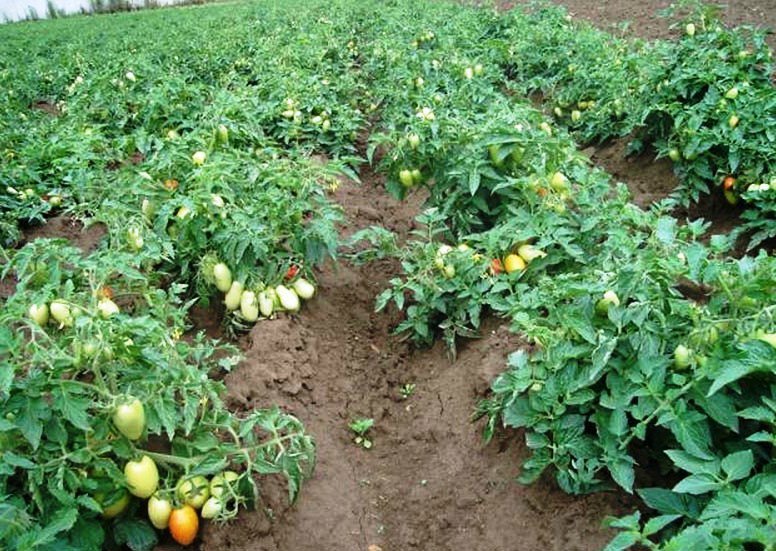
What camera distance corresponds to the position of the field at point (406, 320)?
189 centimetres

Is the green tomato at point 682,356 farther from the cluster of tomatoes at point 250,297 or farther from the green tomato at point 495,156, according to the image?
the cluster of tomatoes at point 250,297

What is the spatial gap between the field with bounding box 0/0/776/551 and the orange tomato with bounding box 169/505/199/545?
0.03m

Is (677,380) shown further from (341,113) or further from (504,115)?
(341,113)

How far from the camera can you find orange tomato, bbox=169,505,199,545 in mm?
2053

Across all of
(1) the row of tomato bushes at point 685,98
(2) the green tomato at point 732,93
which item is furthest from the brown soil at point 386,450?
(2) the green tomato at point 732,93

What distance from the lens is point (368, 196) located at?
4.76 meters

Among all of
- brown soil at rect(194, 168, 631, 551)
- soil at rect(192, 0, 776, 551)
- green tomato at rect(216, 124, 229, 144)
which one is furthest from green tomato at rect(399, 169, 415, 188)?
green tomato at rect(216, 124, 229, 144)

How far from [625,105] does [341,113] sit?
1988 mm

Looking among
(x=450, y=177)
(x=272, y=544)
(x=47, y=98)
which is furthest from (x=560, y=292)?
(x=47, y=98)

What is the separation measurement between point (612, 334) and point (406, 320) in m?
1.35

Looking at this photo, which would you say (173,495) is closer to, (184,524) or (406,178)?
(184,524)

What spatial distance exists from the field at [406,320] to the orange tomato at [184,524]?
3 cm

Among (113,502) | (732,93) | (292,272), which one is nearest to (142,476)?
(113,502)

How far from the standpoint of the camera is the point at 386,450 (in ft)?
9.04
